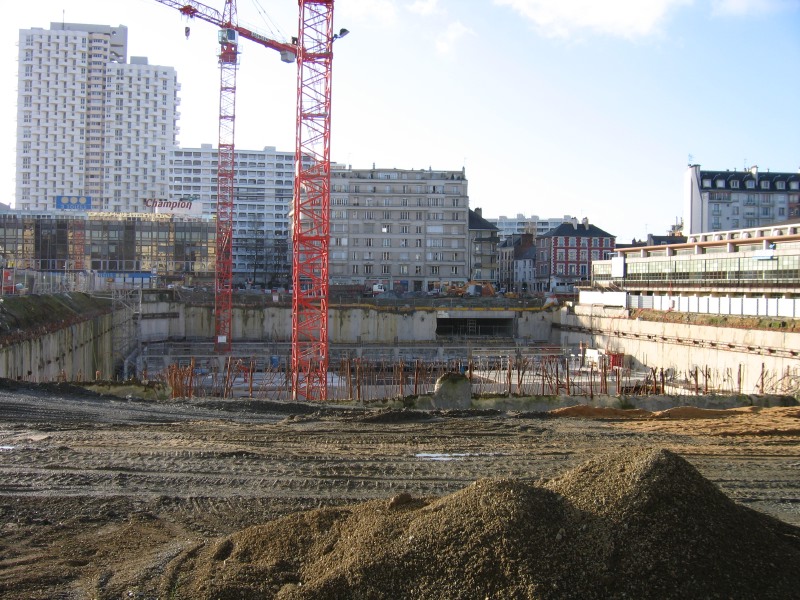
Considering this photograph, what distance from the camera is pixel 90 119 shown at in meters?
100

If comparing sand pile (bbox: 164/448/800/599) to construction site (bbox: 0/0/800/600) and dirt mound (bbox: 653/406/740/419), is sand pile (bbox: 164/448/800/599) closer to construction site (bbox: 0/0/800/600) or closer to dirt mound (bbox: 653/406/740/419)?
construction site (bbox: 0/0/800/600)

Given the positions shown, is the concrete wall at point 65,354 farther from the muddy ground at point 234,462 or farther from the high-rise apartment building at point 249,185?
the high-rise apartment building at point 249,185

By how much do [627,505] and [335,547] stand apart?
9.48 feet

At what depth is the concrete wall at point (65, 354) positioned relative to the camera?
2064cm

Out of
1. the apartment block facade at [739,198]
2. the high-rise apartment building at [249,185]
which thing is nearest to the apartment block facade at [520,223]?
the high-rise apartment building at [249,185]

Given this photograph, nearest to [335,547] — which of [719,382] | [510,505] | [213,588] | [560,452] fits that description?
[213,588]

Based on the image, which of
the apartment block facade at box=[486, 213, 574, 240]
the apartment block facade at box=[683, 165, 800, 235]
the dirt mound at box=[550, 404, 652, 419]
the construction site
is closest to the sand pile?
the construction site

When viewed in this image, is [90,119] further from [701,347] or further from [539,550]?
[539,550]

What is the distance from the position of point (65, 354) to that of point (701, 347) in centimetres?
2722

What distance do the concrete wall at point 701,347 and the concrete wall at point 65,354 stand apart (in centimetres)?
2413

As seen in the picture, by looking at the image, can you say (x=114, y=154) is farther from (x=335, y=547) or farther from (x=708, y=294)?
(x=335, y=547)

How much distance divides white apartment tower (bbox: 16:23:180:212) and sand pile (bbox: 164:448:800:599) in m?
101

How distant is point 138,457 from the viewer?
36.0 ft

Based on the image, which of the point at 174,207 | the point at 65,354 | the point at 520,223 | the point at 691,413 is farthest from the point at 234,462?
the point at 520,223
